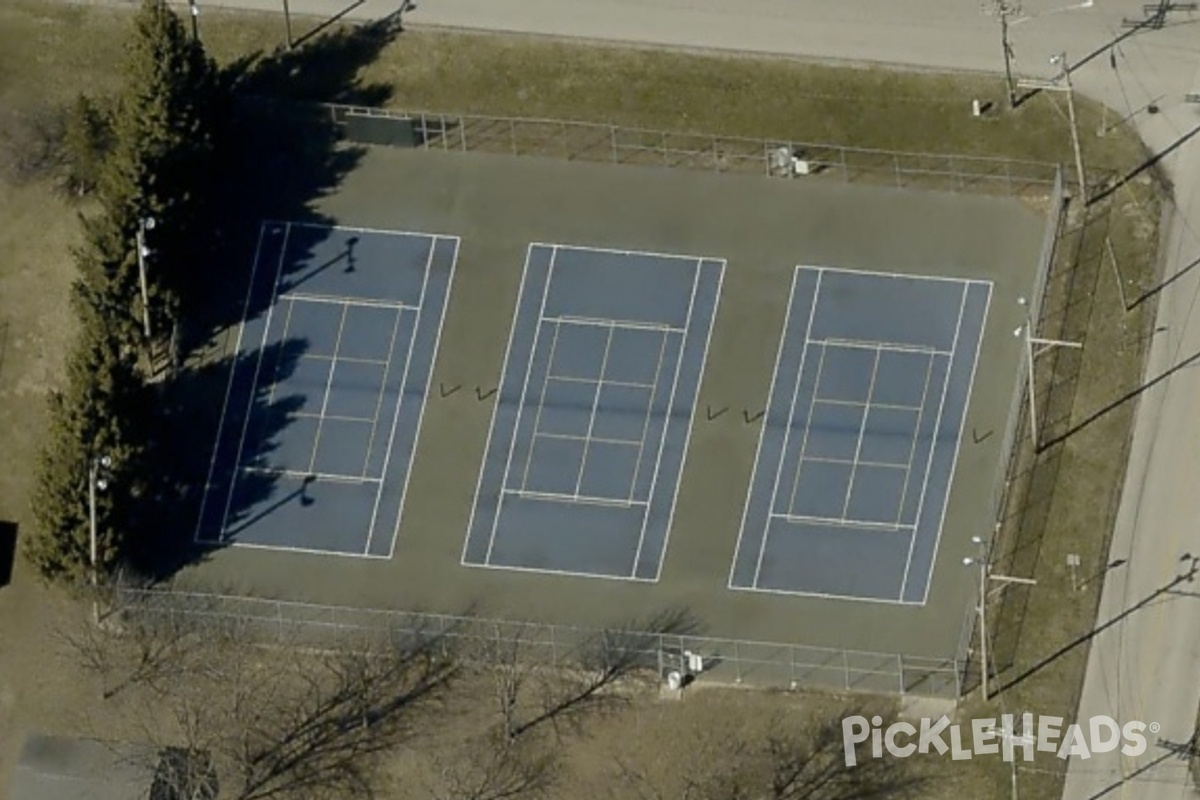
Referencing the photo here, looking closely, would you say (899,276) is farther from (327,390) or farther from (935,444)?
(327,390)

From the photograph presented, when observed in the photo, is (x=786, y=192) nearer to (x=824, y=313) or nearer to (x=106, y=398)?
(x=824, y=313)

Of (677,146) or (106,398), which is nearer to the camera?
(106,398)

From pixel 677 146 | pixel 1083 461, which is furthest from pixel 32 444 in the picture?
pixel 1083 461

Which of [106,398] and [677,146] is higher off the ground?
[677,146]

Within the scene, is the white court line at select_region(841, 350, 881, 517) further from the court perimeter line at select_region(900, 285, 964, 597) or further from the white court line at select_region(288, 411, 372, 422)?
the white court line at select_region(288, 411, 372, 422)

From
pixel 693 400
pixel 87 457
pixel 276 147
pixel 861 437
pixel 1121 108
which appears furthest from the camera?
pixel 276 147

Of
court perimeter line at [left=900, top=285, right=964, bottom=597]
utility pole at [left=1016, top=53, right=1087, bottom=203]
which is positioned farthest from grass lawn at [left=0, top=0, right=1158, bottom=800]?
court perimeter line at [left=900, top=285, right=964, bottom=597]

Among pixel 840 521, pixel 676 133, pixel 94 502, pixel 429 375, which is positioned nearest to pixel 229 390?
pixel 94 502
